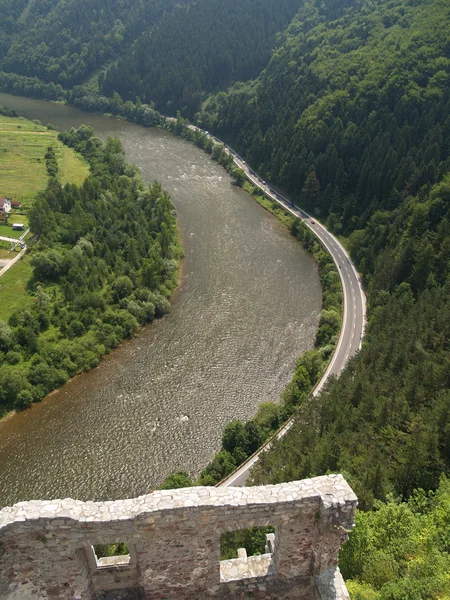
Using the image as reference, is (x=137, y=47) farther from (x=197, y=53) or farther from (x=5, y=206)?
(x=5, y=206)

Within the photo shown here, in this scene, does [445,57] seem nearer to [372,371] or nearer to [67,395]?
[372,371]

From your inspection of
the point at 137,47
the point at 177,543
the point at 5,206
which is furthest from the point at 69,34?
the point at 177,543

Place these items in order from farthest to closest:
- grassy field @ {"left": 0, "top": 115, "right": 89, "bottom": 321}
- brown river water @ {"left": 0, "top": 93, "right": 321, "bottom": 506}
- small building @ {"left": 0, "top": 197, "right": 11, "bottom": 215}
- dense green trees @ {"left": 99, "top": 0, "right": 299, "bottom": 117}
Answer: dense green trees @ {"left": 99, "top": 0, "right": 299, "bottom": 117}
small building @ {"left": 0, "top": 197, "right": 11, "bottom": 215}
grassy field @ {"left": 0, "top": 115, "right": 89, "bottom": 321}
brown river water @ {"left": 0, "top": 93, "right": 321, "bottom": 506}

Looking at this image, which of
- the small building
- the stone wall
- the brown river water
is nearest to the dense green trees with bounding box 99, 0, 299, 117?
the small building

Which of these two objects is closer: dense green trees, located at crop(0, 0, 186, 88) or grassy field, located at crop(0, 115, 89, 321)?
grassy field, located at crop(0, 115, 89, 321)

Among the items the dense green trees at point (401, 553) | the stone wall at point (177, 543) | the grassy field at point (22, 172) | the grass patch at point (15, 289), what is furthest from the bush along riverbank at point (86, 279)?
the dense green trees at point (401, 553)

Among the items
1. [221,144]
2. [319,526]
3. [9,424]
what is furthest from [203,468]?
[221,144]

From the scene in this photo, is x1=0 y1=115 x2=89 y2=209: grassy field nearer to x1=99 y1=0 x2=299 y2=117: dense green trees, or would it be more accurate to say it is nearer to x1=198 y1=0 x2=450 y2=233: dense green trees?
x1=99 y1=0 x2=299 y2=117: dense green trees
